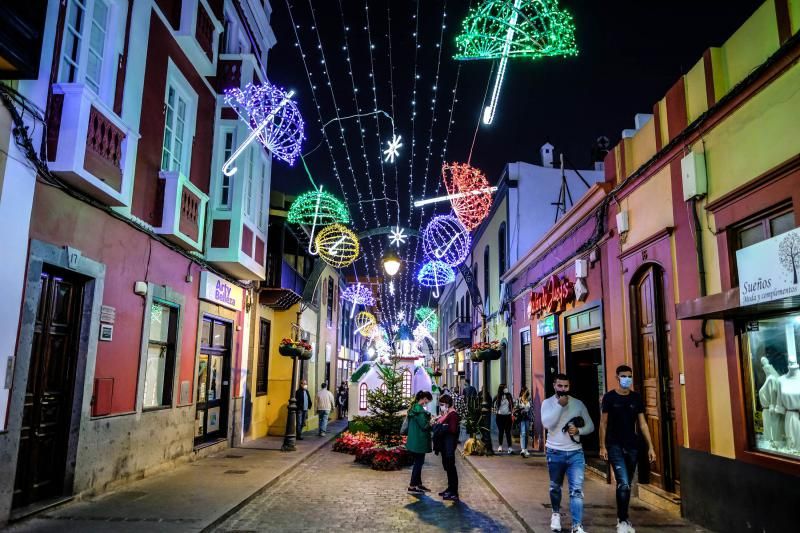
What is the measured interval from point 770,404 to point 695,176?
2.99 metres

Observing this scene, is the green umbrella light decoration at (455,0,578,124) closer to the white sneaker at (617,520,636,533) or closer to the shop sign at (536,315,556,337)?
the white sneaker at (617,520,636,533)

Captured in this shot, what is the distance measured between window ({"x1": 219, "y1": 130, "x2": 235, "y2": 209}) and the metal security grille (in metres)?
8.34

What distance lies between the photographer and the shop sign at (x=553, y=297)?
1315 cm

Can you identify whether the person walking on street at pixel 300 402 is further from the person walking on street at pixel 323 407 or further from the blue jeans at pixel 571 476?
the blue jeans at pixel 571 476

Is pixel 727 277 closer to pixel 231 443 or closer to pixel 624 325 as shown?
pixel 624 325

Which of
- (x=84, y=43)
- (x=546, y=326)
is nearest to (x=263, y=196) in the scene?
(x=84, y=43)

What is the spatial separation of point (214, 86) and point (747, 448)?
1196 centimetres

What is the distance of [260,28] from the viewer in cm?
1609

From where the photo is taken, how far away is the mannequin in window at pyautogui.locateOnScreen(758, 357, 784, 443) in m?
6.18

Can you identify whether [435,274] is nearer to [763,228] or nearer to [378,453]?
[378,453]

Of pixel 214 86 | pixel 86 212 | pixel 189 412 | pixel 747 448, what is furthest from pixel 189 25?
pixel 747 448

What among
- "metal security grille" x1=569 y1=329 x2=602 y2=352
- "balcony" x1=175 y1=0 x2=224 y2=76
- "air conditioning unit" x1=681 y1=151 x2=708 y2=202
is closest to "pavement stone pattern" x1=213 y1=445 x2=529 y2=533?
"metal security grille" x1=569 y1=329 x2=602 y2=352

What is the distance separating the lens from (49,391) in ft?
25.3

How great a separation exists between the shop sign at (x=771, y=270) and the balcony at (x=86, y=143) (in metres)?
7.90
